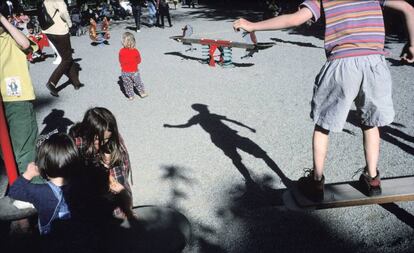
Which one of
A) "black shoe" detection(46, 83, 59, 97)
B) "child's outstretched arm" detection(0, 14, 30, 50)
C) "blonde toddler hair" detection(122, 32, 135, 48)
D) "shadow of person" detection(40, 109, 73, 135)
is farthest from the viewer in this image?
"black shoe" detection(46, 83, 59, 97)

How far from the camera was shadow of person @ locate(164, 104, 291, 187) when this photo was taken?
389cm

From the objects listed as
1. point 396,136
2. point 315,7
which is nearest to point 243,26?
point 315,7

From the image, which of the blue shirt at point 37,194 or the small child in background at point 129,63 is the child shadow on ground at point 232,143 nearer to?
the small child in background at point 129,63

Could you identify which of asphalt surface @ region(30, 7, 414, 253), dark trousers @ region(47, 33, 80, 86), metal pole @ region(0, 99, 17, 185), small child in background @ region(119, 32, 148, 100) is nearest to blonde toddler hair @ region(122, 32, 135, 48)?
small child in background @ region(119, 32, 148, 100)

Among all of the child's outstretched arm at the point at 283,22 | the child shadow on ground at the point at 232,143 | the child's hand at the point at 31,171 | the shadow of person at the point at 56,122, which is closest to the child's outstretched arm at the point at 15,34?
the child's hand at the point at 31,171

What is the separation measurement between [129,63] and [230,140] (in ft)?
9.31

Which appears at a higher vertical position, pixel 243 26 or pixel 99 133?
pixel 243 26

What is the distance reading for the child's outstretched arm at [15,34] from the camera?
9.63 ft

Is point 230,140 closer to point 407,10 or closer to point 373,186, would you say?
point 373,186

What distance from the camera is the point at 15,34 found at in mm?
3043

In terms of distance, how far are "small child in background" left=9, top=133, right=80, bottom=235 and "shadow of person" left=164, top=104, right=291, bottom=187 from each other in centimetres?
180

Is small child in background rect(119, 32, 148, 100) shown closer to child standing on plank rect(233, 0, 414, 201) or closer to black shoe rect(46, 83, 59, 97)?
black shoe rect(46, 83, 59, 97)

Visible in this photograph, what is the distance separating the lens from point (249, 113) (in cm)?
563

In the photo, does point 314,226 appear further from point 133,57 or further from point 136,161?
point 133,57
